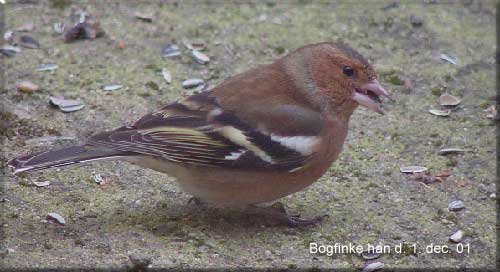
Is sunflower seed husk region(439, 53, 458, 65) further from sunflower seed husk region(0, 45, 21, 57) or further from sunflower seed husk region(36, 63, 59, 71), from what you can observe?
sunflower seed husk region(0, 45, 21, 57)

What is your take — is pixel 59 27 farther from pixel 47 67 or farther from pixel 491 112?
pixel 491 112

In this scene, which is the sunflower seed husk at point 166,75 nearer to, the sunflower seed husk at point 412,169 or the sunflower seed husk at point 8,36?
the sunflower seed husk at point 8,36

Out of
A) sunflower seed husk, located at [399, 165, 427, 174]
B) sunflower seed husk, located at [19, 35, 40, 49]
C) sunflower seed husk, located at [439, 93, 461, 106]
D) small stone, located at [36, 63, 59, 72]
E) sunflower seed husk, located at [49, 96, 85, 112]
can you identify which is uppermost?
sunflower seed husk, located at [19, 35, 40, 49]

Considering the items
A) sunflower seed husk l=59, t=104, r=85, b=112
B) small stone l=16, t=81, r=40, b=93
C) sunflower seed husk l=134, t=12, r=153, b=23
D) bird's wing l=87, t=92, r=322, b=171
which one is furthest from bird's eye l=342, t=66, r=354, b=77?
sunflower seed husk l=134, t=12, r=153, b=23

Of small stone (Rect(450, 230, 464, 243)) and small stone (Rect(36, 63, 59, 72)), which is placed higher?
small stone (Rect(36, 63, 59, 72))

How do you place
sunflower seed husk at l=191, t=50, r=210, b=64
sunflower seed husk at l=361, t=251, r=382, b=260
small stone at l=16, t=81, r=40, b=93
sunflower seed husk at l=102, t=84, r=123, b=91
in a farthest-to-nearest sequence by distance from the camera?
sunflower seed husk at l=191, t=50, r=210, b=64 → sunflower seed husk at l=102, t=84, r=123, b=91 → small stone at l=16, t=81, r=40, b=93 → sunflower seed husk at l=361, t=251, r=382, b=260

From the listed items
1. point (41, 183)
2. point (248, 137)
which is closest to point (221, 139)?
point (248, 137)

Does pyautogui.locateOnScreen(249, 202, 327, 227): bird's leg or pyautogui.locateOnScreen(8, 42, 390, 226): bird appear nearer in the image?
pyautogui.locateOnScreen(8, 42, 390, 226): bird
